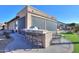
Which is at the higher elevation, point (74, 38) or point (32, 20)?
point (32, 20)

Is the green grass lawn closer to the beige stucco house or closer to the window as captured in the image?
the beige stucco house

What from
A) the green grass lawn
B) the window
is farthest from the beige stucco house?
the green grass lawn

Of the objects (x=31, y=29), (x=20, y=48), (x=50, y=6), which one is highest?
(x=50, y=6)

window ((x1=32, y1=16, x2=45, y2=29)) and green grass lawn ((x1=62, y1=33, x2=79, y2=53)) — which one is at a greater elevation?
window ((x1=32, y1=16, x2=45, y2=29))

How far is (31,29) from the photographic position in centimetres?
430

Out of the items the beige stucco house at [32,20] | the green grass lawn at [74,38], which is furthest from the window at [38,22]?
the green grass lawn at [74,38]

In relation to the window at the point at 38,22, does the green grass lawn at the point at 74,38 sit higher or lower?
lower

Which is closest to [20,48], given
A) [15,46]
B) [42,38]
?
[15,46]

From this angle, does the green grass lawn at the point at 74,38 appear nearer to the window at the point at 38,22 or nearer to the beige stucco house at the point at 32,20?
the beige stucco house at the point at 32,20

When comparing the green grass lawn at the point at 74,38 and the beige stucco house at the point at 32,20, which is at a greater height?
the beige stucco house at the point at 32,20

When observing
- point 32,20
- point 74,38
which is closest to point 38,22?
point 32,20

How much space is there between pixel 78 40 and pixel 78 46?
0.09m

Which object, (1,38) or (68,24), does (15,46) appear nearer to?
(1,38)

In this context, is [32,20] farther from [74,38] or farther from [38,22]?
[74,38]
